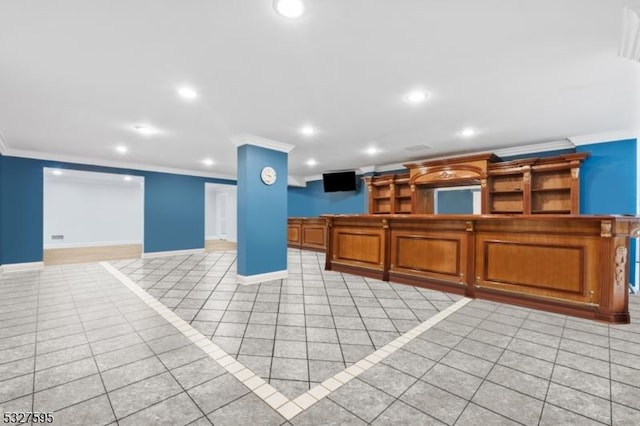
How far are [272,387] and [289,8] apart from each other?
2.39 meters

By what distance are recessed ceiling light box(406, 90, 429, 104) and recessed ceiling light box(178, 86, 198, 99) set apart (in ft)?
7.53

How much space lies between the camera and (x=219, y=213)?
12.7 m

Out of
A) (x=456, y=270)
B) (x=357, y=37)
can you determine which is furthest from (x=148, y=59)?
(x=456, y=270)

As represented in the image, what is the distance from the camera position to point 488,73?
260 centimetres

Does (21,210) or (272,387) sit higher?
(21,210)

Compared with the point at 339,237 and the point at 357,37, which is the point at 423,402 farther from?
the point at 339,237

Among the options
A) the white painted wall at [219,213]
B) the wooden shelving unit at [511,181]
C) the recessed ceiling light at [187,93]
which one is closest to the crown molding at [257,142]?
the recessed ceiling light at [187,93]

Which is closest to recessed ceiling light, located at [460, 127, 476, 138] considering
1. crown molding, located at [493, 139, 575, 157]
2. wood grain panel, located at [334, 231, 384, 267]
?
crown molding, located at [493, 139, 575, 157]

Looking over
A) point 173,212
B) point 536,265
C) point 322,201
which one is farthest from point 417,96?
point 173,212

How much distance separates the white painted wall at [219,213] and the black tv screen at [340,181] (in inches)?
211

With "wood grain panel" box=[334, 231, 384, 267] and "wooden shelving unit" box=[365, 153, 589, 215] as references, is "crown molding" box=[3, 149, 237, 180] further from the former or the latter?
"wooden shelving unit" box=[365, 153, 589, 215]

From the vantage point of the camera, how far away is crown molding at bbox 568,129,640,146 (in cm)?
430

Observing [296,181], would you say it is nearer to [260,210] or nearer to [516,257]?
[260,210]

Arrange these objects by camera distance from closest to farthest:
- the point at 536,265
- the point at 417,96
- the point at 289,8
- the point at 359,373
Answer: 1. the point at 289,8
2. the point at 359,373
3. the point at 417,96
4. the point at 536,265
